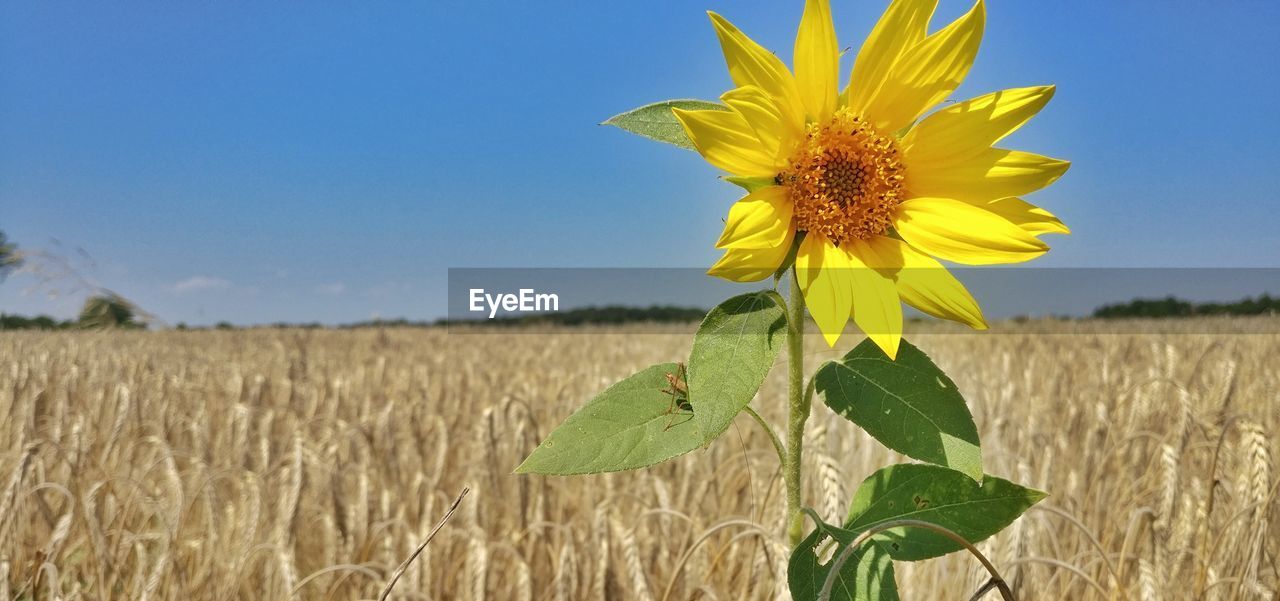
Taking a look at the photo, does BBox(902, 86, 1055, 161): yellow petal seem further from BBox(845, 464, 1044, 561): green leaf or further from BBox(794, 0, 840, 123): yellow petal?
BBox(845, 464, 1044, 561): green leaf

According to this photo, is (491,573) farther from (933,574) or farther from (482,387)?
(482,387)

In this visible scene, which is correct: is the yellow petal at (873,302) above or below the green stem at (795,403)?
above

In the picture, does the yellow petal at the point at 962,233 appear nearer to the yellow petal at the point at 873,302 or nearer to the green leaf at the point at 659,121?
the yellow petal at the point at 873,302

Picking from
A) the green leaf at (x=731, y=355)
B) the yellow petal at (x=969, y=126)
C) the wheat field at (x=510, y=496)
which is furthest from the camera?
the wheat field at (x=510, y=496)

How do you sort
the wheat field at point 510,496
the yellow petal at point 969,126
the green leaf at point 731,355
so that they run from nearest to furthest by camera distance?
the green leaf at point 731,355 < the yellow petal at point 969,126 < the wheat field at point 510,496

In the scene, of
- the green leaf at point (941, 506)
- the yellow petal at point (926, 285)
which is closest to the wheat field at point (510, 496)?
the green leaf at point (941, 506)

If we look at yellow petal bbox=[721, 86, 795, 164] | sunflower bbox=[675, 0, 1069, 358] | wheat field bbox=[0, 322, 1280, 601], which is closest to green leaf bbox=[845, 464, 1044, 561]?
sunflower bbox=[675, 0, 1069, 358]

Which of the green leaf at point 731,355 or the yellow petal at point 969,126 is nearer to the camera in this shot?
the green leaf at point 731,355

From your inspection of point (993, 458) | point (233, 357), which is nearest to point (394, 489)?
point (993, 458)
